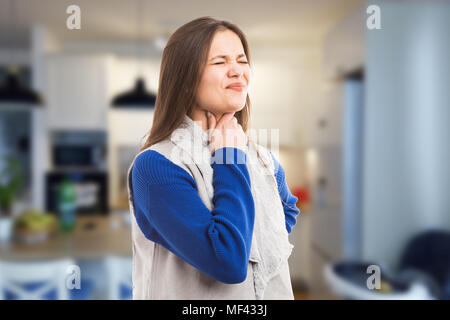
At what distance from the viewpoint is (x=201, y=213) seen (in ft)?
0.91

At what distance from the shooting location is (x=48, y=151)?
226 cm

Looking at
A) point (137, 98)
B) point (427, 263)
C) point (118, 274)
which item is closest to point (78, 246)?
point (118, 274)

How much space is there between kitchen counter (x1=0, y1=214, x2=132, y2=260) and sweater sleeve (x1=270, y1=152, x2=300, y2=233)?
995 millimetres

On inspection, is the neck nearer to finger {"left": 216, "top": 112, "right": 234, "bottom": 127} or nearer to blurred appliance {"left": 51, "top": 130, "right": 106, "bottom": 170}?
finger {"left": 216, "top": 112, "right": 234, "bottom": 127}

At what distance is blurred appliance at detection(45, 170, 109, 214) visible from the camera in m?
2.07

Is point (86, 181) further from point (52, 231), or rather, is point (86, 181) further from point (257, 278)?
point (257, 278)

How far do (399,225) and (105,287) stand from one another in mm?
1135

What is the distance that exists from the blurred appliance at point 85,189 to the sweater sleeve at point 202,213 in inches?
73.1

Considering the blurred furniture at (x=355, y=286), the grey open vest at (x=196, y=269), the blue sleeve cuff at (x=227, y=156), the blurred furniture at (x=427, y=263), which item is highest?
the blue sleeve cuff at (x=227, y=156)

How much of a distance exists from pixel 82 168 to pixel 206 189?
211 centimetres

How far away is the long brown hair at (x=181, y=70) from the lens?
30cm

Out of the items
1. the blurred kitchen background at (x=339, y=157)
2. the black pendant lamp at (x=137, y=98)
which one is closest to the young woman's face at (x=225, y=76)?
the blurred kitchen background at (x=339, y=157)

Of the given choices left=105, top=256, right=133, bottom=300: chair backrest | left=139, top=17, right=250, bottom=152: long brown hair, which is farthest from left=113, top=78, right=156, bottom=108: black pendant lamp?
left=139, top=17, right=250, bottom=152: long brown hair

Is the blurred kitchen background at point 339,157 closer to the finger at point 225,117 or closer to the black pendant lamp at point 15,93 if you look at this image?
the black pendant lamp at point 15,93
